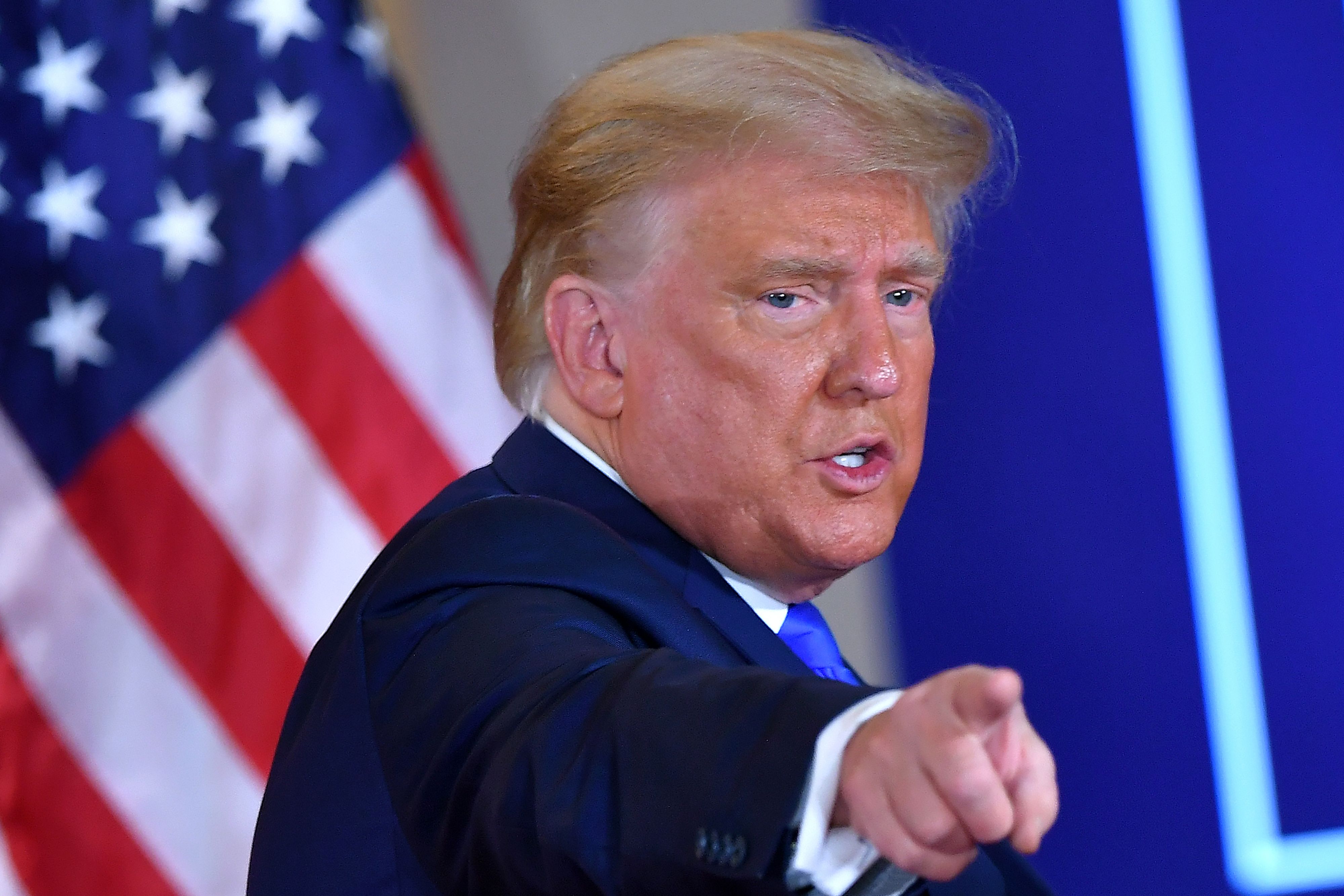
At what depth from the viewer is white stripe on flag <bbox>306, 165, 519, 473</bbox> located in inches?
71.7

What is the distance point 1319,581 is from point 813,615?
107 cm

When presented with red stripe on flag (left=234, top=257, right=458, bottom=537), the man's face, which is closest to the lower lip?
the man's face

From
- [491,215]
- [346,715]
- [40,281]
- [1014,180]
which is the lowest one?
[1014,180]

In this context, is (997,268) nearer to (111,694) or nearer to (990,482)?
(990,482)

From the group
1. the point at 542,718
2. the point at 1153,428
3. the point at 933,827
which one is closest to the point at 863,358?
the point at 542,718

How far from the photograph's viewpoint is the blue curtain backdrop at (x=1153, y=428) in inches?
75.4

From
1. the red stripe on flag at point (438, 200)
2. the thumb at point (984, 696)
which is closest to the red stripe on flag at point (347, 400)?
the red stripe on flag at point (438, 200)

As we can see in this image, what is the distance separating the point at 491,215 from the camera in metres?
2.00

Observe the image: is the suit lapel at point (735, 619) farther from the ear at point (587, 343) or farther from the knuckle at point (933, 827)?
the knuckle at point (933, 827)

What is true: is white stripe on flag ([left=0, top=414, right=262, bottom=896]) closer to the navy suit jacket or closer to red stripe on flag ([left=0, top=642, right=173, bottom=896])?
red stripe on flag ([left=0, top=642, right=173, bottom=896])

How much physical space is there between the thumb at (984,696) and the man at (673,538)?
0.08 feet

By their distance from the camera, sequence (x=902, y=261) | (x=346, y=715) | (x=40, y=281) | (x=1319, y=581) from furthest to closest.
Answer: (x=1319, y=581) → (x=40, y=281) → (x=902, y=261) → (x=346, y=715)

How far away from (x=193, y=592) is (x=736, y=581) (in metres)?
0.89

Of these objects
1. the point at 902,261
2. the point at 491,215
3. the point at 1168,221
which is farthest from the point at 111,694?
the point at 1168,221
